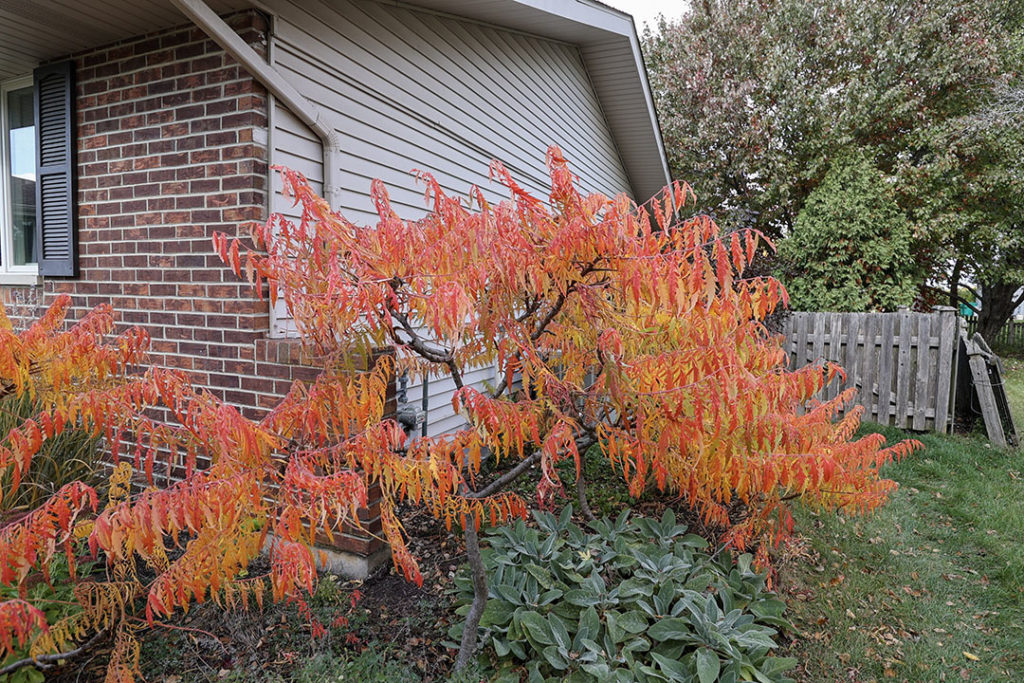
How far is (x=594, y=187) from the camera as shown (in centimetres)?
967

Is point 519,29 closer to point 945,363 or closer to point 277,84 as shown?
point 277,84

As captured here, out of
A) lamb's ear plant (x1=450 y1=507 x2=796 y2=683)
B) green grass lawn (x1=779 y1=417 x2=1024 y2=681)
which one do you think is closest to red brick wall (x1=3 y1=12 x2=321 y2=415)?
lamb's ear plant (x1=450 y1=507 x2=796 y2=683)

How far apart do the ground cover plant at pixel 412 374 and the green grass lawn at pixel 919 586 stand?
1010 mm

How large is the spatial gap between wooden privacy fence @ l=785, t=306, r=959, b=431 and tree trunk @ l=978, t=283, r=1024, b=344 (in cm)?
1089

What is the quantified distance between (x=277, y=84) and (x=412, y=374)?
78.4 inches

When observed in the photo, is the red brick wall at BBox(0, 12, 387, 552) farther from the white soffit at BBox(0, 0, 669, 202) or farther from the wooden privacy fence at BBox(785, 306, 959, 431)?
the wooden privacy fence at BBox(785, 306, 959, 431)

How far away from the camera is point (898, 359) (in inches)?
277

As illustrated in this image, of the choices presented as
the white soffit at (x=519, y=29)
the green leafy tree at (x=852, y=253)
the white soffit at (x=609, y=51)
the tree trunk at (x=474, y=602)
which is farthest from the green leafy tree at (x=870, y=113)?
the tree trunk at (x=474, y=602)

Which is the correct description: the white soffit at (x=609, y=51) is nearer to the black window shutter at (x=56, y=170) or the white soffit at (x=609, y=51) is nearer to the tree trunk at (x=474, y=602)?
the black window shutter at (x=56, y=170)

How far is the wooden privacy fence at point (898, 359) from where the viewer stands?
6.71 meters

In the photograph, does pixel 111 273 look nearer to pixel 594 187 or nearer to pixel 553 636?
pixel 553 636

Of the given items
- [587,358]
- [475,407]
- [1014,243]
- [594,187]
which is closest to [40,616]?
[475,407]

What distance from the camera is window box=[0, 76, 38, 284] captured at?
4.82 meters

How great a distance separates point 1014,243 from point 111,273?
16.2 meters
